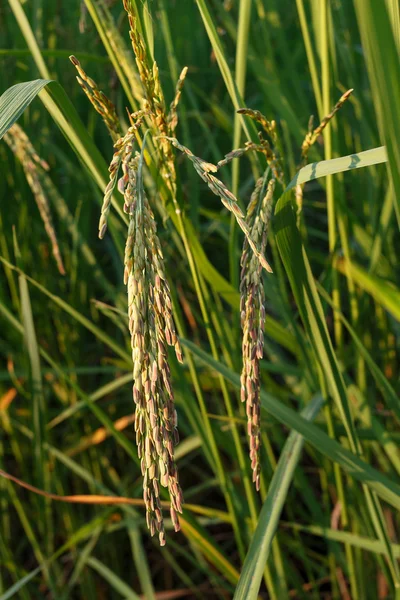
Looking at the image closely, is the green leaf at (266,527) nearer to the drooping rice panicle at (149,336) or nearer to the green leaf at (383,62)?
the drooping rice panicle at (149,336)

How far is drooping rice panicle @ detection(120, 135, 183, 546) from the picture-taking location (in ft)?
1.76

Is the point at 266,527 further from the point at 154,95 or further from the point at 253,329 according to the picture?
the point at 154,95

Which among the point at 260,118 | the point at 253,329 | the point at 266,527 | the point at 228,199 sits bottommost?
the point at 266,527

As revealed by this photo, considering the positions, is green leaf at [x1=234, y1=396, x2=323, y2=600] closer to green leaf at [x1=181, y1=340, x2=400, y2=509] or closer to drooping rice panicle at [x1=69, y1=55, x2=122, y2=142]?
green leaf at [x1=181, y1=340, x2=400, y2=509]

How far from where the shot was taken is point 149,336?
561mm

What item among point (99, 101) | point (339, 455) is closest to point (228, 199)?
point (99, 101)

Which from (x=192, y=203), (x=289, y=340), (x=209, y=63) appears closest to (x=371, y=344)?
(x=289, y=340)

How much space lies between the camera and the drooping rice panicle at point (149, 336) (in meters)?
0.54

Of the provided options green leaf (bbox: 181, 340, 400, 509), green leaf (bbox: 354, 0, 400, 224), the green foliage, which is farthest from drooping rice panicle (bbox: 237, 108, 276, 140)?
green leaf (bbox: 181, 340, 400, 509)

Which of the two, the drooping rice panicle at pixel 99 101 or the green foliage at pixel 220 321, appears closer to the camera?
the drooping rice panicle at pixel 99 101

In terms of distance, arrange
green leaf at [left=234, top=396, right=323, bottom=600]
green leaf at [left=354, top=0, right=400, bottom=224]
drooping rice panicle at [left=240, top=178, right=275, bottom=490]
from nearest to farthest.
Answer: green leaf at [left=354, top=0, right=400, bottom=224] → drooping rice panicle at [left=240, top=178, right=275, bottom=490] → green leaf at [left=234, top=396, right=323, bottom=600]

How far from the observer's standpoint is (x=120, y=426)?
1.59 meters

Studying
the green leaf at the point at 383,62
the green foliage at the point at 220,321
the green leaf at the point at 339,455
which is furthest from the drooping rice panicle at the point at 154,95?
the green leaf at the point at 339,455

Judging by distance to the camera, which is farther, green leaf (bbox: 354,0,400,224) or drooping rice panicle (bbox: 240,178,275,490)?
drooping rice panicle (bbox: 240,178,275,490)
